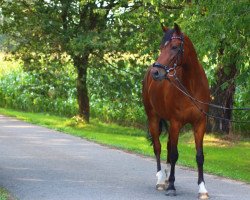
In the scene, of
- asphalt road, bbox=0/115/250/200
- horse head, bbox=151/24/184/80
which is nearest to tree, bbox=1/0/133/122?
asphalt road, bbox=0/115/250/200

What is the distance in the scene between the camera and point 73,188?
381 inches

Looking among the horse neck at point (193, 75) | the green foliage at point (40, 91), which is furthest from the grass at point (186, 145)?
the horse neck at point (193, 75)

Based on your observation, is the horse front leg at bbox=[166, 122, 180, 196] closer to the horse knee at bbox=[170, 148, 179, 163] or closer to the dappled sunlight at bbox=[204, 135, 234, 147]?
the horse knee at bbox=[170, 148, 179, 163]

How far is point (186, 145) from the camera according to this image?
18406 millimetres

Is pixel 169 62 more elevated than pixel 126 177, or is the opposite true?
pixel 169 62

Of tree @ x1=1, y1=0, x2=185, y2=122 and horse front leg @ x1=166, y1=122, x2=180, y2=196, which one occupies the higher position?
tree @ x1=1, y1=0, x2=185, y2=122

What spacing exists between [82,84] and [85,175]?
40.4 feet

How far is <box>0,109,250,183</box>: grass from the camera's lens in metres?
13.5

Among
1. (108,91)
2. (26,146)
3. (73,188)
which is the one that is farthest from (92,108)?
(73,188)

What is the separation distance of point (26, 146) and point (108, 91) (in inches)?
302

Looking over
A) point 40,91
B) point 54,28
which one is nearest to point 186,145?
point 54,28

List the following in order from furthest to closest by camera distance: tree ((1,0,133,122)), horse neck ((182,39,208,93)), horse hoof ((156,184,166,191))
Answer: tree ((1,0,133,122)) < horse hoof ((156,184,166,191)) < horse neck ((182,39,208,93))

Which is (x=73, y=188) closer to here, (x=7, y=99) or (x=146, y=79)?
(x=146, y=79)

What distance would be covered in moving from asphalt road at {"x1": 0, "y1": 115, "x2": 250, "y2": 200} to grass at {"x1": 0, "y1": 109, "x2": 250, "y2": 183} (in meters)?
0.80
